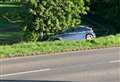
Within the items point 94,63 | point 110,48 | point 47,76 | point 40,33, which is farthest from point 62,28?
point 47,76

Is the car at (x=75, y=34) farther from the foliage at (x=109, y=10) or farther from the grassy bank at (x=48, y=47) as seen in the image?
the foliage at (x=109, y=10)

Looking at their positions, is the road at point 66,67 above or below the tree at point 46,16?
below

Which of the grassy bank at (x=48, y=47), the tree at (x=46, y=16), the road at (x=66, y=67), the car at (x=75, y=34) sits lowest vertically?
the road at (x=66, y=67)

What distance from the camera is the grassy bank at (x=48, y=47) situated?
19203 millimetres

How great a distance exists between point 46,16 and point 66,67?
15.7 metres

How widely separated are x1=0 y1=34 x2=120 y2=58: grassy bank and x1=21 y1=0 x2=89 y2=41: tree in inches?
345

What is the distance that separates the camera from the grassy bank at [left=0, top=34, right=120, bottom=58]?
1920 cm

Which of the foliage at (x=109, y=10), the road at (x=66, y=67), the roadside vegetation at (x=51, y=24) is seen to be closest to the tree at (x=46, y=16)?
the roadside vegetation at (x=51, y=24)

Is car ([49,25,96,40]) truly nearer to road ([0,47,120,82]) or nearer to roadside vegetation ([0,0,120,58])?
roadside vegetation ([0,0,120,58])

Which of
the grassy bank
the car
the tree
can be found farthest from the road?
the tree

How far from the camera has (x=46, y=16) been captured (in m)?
31.1

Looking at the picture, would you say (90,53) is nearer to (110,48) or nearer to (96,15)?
(110,48)

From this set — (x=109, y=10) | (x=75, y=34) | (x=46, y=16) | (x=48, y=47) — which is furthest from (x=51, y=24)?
(x=109, y=10)

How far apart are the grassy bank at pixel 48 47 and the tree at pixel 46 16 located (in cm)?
876
